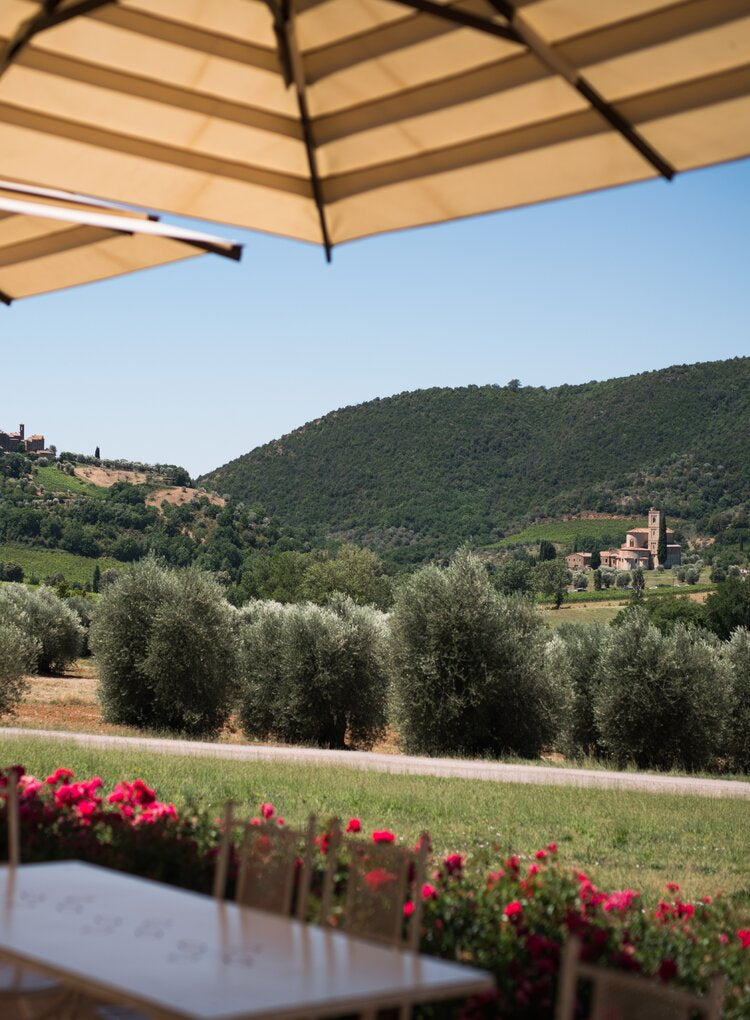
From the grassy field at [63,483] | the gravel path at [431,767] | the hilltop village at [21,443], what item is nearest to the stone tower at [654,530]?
the grassy field at [63,483]

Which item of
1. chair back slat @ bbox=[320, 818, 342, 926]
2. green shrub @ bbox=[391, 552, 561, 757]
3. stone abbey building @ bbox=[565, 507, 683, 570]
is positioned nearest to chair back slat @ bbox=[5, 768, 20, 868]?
chair back slat @ bbox=[320, 818, 342, 926]

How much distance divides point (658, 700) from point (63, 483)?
83.5 metres

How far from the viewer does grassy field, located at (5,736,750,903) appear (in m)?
9.11

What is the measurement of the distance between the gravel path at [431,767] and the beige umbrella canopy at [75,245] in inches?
420

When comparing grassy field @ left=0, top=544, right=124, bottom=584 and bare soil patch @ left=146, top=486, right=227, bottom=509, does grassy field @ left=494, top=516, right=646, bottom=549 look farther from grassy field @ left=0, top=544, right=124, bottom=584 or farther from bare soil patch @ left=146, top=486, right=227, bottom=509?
grassy field @ left=0, top=544, right=124, bottom=584

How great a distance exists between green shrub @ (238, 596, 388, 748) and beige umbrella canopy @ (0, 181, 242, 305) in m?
19.7

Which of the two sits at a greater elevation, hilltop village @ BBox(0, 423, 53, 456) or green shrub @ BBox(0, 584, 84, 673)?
hilltop village @ BBox(0, 423, 53, 456)

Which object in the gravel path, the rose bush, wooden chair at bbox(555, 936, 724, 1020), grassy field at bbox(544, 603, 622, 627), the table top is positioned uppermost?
grassy field at bbox(544, 603, 622, 627)

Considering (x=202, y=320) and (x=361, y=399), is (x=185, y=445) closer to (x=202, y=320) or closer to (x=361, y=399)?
(x=202, y=320)

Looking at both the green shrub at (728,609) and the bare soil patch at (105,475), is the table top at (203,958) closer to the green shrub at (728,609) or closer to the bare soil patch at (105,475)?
the green shrub at (728,609)

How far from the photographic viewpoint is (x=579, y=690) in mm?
23906

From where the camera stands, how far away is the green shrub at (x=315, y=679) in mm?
24688

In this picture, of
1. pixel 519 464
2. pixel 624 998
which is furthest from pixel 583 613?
pixel 624 998

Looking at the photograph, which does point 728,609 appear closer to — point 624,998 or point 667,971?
point 667,971
